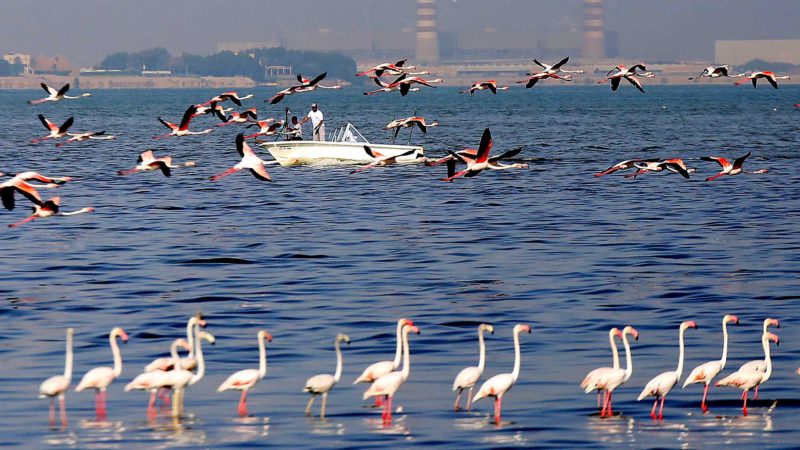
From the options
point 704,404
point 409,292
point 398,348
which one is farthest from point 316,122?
point 704,404

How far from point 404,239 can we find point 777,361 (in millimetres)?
Answer: 17109

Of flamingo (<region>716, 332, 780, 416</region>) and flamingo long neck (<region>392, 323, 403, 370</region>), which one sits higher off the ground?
flamingo long neck (<region>392, 323, 403, 370</region>)

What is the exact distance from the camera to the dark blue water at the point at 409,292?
1806 cm

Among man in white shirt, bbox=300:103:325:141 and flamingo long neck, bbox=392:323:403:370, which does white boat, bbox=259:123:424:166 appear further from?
flamingo long neck, bbox=392:323:403:370

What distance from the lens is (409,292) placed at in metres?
28.8

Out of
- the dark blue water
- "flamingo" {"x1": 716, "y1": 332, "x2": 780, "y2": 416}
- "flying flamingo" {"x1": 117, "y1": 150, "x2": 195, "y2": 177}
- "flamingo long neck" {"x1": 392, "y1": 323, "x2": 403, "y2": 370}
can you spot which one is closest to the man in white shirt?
the dark blue water

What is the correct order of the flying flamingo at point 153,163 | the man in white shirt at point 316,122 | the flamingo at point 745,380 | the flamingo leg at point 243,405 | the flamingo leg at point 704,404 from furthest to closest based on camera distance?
the man in white shirt at point 316,122, the flying flamingo at point 153,163, the flamingo leg at point 704,404, the flamingo at point 745,380, the flamingo leg at point 243,405

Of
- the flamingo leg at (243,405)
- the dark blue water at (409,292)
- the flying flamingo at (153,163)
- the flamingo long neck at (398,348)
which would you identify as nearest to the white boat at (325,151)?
the dark blue water at (409,292)

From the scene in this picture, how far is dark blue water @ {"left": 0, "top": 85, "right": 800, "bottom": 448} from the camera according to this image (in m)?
18.1

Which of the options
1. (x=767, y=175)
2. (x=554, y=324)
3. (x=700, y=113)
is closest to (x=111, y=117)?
(x=700, y=113)

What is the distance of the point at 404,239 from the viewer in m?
38.0

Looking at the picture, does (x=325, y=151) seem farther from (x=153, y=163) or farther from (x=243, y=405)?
(x=243, y=405)

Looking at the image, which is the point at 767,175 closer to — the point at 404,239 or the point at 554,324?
the point at 404,239

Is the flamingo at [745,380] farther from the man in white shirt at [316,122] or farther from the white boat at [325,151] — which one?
the white boat at [325,151]
